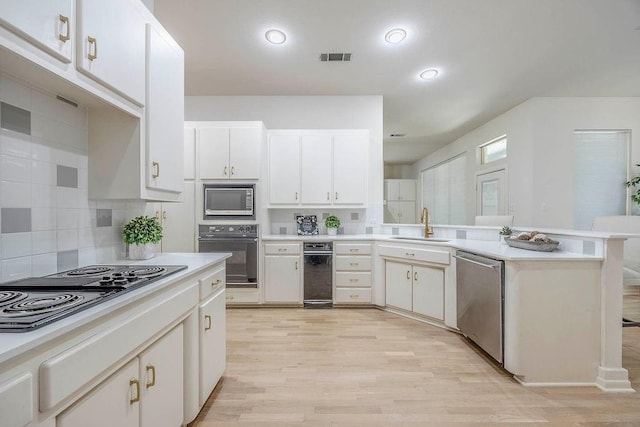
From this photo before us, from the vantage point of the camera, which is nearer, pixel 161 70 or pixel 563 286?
pixel 161 70

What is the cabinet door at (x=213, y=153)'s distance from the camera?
349 centimetres

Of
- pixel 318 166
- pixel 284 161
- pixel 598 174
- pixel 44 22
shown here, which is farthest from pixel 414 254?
pixel 598 174

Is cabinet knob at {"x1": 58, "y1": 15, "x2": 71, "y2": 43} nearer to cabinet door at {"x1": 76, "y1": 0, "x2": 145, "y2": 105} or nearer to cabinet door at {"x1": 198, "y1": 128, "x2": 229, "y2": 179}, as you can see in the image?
cabinet door at {"x1": 76, "y1": 0, "x2": 145, "y2": 105}

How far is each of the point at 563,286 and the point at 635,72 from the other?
3552 mm

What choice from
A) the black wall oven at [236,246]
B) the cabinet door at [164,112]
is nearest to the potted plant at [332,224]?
the black wall oven at [236,246]

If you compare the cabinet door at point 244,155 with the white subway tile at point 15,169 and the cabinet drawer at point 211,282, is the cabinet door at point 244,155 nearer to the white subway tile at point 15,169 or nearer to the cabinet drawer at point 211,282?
the cabinet drawer at point 211,282

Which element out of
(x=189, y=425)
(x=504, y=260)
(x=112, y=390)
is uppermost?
(x=504, y=260)

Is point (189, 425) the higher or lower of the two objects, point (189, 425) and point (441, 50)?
the lower

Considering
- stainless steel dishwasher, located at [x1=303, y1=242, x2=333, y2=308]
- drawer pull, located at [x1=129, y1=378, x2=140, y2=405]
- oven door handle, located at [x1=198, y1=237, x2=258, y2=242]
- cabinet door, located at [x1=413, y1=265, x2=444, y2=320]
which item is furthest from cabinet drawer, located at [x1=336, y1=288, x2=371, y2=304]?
drawer pull, located at [x1=129, y1=378, x2=140, y2=405]

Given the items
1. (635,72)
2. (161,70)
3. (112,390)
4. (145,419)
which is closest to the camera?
(112,390)

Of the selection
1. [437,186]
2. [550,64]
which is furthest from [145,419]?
[437,186]

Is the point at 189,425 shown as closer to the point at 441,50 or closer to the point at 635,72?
the point at 441,50

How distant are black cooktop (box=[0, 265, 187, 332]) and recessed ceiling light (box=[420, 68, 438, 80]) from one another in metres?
3.47

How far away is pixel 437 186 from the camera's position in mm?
7961
